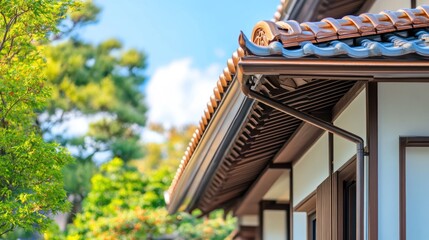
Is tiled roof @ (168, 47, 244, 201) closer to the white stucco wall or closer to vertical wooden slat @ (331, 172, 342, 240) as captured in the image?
vertical wooden slat @ (331, 172, 342, 240)

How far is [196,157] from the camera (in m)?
8.95

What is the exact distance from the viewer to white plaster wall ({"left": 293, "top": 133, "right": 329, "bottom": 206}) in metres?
8.45

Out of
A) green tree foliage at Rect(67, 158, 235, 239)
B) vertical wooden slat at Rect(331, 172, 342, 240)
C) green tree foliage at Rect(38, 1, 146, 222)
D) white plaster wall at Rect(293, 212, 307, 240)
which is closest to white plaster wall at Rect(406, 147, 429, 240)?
vertical wooden slat at Rect(331, 172, 342, 240)

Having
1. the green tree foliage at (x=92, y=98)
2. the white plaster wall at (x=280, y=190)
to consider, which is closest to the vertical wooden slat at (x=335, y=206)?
the white plaster wall at (x=280, y=190)

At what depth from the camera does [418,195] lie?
19.4 ft

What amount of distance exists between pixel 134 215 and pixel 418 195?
16.4 meters

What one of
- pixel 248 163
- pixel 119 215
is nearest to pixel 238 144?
pixel 248 163

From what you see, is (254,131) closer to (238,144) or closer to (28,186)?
(238,144)

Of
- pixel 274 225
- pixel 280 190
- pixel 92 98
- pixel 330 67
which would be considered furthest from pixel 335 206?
pixel 92 98

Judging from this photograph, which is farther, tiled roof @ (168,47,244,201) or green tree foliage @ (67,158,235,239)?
green tree foliage @ (67,158,235,239)

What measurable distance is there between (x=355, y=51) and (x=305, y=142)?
3.97m

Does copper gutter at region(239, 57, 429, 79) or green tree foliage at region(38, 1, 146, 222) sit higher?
green tree foliage at region(38, 1, 146, 222)

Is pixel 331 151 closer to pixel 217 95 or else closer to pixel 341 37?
pixel 217 95

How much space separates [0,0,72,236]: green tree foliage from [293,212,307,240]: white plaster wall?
2.80 m
